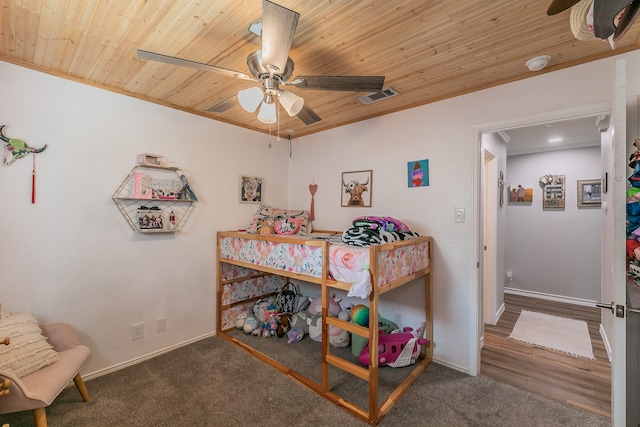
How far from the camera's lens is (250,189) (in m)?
3.26

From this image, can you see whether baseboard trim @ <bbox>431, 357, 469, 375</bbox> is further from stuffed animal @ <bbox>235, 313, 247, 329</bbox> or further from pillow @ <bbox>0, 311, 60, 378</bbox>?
pillow @ <bbox>0, 311, 60, 378</bbox>

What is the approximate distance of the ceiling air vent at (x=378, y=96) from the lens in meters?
2.30

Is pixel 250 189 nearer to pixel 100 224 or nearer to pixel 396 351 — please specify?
pixel 100 224

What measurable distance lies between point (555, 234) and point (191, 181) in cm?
513

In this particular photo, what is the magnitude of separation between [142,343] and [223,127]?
7.27 ft

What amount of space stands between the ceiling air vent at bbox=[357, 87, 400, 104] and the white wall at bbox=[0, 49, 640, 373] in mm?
338

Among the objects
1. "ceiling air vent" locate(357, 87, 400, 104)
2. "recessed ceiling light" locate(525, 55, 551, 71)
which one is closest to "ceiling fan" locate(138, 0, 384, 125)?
"ceiling air vent" locate(357, 87, 400, 104)

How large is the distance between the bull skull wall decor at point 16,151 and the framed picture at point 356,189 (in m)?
2.57

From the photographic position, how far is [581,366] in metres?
2.39

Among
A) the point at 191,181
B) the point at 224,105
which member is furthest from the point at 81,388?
the point at 224,105

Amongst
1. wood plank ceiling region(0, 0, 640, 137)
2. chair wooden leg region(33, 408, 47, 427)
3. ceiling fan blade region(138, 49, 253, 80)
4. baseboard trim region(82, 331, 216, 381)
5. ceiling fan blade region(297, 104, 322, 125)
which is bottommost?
baseboard trim region(82, 331, 216, 381)

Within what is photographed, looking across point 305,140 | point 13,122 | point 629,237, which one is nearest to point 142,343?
point 13,122

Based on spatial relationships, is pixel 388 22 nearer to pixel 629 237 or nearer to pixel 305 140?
pixel 629 237

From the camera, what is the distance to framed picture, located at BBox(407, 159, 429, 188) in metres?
2.52
